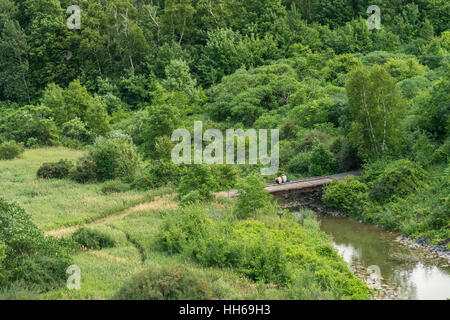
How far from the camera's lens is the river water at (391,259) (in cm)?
1927

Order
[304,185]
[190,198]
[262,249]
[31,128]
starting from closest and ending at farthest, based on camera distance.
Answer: [262,249], [190,198], [304,185], [31,128]

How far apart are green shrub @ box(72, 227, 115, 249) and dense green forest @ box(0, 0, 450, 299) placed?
0.62 m

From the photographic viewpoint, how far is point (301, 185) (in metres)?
30.5

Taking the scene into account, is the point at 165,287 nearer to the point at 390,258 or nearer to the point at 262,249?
the point at 262,249

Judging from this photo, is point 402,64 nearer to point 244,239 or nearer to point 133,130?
point 133,130

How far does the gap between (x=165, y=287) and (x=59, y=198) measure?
16407 millimetres

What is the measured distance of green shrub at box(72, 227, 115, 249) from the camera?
2133cm

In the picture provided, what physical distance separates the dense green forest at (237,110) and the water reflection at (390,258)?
4.08 ft

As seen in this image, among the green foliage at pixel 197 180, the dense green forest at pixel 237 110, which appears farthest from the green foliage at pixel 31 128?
the green foliage at pixel 197 180

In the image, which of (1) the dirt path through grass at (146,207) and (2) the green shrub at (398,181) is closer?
(1) the dirt path through grass at (146,207)

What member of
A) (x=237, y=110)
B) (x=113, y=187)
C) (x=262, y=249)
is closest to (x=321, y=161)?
(x=113, y=187)

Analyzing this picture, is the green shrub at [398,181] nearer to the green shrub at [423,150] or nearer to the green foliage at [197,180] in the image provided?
the green shrub at [423,150]

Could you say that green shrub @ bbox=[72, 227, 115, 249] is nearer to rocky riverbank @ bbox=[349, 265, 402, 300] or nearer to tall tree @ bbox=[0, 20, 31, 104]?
rocky riverbank @ bbox=[349, 265, 402, 300]
